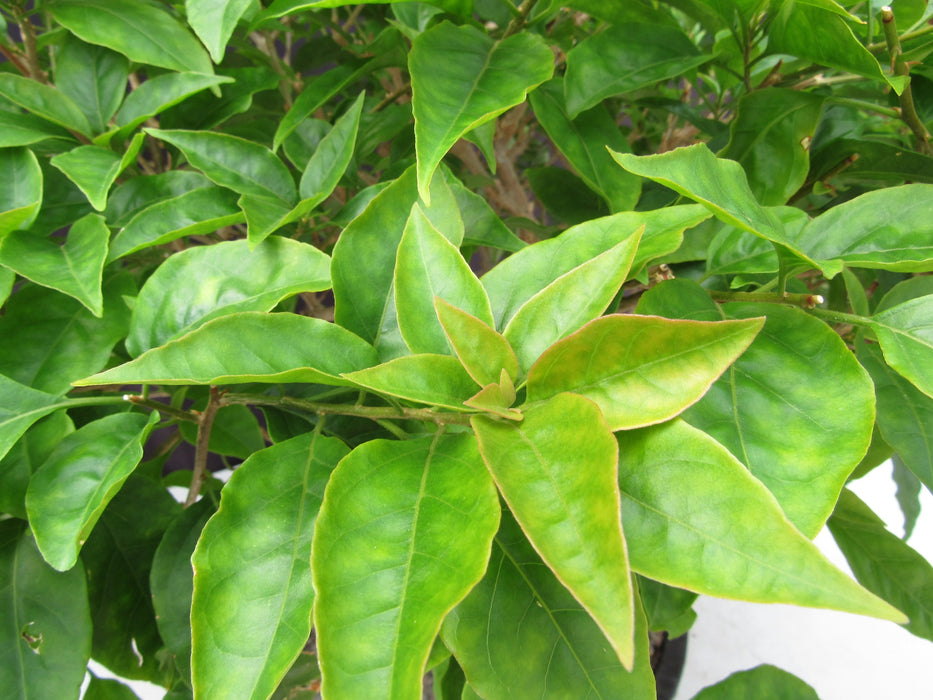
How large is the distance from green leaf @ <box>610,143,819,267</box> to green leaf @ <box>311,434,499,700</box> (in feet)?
0.41

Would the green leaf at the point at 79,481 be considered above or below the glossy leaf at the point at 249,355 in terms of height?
below

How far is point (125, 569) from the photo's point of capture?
1.40 feet

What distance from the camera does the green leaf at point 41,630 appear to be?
0.36 metres

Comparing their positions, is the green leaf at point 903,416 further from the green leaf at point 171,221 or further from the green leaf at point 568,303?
the green leaf at point 171,221

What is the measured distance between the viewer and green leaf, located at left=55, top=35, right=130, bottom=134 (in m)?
0.45

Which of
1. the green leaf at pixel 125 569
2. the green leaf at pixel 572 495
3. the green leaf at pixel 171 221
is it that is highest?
the green leaf at pixel 171 221

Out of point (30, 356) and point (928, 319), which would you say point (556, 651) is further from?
point (30, 356)

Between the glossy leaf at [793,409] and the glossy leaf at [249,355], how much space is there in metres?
0.14

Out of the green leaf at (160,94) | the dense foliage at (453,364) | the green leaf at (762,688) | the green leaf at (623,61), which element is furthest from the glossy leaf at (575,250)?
the green leaf at (762,688)

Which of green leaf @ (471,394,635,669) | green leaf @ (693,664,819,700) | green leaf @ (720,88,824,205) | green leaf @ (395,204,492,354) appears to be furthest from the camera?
green leaf @ (693,664,819,700)

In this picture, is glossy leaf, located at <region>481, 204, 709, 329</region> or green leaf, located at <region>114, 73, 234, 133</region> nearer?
glossy leaf, located at <region>481, 204, 709, 329</region>

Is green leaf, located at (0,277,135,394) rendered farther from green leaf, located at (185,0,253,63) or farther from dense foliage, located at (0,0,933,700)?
green leaf, located at (185,0,253,63)

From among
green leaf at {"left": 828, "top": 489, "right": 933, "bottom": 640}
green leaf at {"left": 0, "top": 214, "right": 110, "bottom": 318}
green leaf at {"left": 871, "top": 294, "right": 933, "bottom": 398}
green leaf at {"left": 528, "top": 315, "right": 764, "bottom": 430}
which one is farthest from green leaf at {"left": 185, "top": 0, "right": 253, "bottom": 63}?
green leaf at {"left": 828, "top": 489, "right": 933, "bottom": 640}

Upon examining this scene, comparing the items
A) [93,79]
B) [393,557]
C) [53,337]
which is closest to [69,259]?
[53,337]
